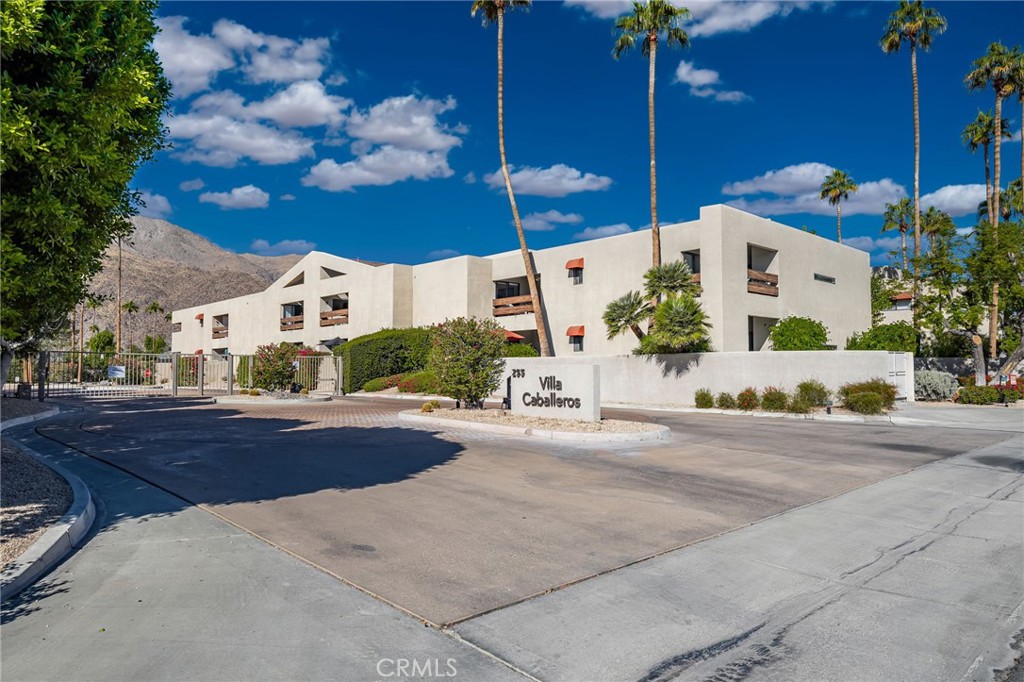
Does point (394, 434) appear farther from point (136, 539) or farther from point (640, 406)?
point (640, 406)

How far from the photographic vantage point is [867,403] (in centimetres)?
2066

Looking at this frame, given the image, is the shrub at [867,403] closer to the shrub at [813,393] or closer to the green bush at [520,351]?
the shrub at [813,393]

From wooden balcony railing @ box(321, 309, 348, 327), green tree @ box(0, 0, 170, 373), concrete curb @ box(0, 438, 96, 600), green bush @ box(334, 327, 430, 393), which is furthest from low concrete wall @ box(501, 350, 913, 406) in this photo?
wooden balcony railing @ box(321, 309, 348, 327)

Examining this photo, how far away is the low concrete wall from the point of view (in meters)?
22.7

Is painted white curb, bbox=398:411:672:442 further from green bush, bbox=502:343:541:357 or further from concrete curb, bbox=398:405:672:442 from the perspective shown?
green bush, bbox=502:343:541:357

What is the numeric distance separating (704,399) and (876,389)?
595cm

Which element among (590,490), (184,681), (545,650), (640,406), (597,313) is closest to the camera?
(184,681)

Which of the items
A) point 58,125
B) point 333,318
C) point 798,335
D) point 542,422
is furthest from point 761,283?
point 58,125

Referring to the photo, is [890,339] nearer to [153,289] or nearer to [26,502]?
[26,502]

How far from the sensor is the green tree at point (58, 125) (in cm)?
528

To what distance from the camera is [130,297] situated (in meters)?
107

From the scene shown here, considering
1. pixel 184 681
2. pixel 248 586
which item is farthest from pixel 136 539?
pixel 184 681

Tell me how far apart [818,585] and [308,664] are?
4132 millimetres

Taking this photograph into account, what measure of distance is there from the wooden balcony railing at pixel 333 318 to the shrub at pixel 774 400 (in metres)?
30.5
